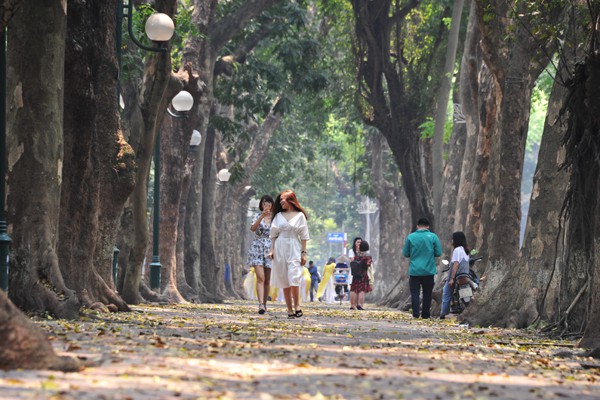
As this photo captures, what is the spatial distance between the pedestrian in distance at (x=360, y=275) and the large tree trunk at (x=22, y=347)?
70.5 feet

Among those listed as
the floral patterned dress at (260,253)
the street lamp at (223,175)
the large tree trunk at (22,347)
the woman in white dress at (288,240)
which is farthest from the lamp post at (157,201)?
the large tree trunk at (22,347)

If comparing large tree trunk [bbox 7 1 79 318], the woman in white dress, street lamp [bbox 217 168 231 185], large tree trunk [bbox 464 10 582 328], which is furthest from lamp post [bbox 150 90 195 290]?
street lamp [bbox 217 168 231 185]

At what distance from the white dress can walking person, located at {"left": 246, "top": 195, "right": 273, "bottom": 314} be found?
189 cm

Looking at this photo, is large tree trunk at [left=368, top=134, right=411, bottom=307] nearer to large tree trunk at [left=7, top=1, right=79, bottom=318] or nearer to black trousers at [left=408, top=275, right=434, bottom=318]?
black trousers at [left=408, top=275, right=434, bottom=318]

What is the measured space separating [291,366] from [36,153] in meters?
6.20

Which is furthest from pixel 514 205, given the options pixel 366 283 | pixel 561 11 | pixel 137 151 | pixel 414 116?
pixel 414 116

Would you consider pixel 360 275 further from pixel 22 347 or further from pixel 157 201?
pixel 22 347

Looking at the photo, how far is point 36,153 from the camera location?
1456 centimetres

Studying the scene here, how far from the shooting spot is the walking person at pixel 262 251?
20984 millimetres

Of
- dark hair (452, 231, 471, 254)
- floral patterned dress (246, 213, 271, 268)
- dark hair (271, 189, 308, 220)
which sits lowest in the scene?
floral patterned dress (246, 213, 271, 268)

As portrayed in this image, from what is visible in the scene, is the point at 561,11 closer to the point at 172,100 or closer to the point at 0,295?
the point at 172,100

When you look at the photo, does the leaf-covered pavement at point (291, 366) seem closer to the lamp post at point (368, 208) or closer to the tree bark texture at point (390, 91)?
the tree bark texture at point (390, 91)

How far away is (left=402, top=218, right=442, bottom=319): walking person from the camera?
22141mm

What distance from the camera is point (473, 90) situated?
1070 inches
